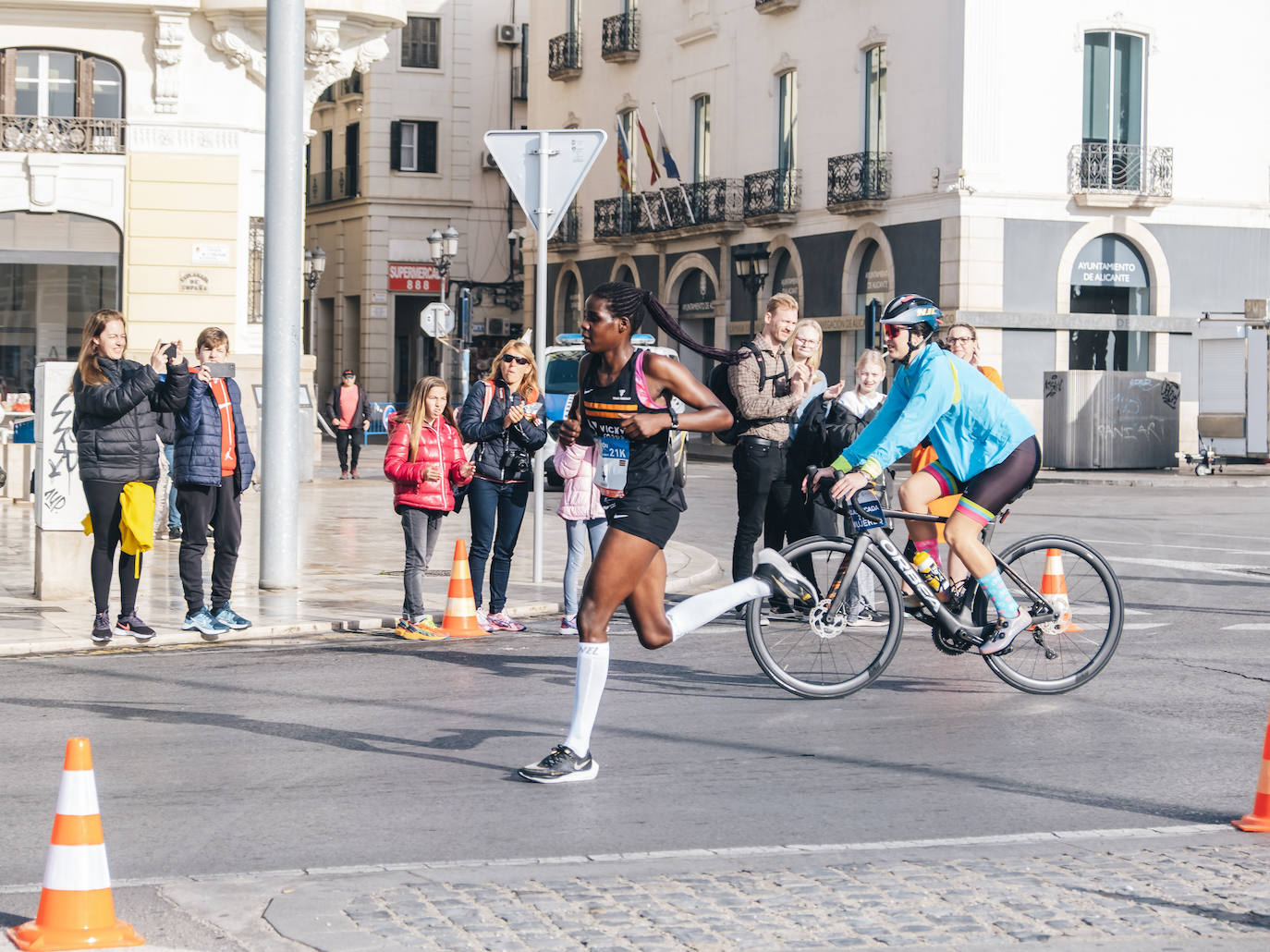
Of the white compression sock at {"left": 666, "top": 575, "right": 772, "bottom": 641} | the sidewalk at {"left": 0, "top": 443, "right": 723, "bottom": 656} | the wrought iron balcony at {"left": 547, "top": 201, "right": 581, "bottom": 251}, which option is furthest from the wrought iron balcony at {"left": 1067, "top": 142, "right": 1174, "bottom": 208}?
the white compression sock at {"left": 666, "top": 575, "right": 772, "bottom": 641}

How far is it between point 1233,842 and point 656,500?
2458 millimetres

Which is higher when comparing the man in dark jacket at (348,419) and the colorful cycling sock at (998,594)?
the man in dark jacket at (348,419)

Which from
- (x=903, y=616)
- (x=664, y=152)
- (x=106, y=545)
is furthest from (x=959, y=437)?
(x=664, y=152)

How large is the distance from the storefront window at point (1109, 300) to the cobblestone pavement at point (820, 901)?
30542mm

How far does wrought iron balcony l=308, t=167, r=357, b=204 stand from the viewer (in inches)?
2248

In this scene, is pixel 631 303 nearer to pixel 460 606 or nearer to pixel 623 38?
pixel 460 606

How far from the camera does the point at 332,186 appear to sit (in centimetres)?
5834

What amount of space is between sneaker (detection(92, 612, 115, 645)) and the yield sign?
4.47m

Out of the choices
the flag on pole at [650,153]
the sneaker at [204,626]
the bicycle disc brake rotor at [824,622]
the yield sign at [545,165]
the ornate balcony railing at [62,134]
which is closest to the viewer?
the bicycle disc brake rotor at [824,622]

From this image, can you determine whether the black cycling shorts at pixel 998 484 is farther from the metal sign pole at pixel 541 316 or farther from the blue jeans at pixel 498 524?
the metal sign pole at pixel 541 316

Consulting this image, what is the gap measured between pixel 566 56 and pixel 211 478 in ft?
131

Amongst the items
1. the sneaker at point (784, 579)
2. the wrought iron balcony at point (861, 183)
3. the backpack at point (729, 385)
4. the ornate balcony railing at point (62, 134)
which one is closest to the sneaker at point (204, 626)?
the backpack at point (729, 385)

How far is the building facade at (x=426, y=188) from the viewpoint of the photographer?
55.2 m

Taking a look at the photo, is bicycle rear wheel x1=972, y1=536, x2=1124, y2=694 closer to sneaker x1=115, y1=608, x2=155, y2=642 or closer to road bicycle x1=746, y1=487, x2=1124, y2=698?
road bicycle x1=746, y1=487, x2=1124, y2=698
